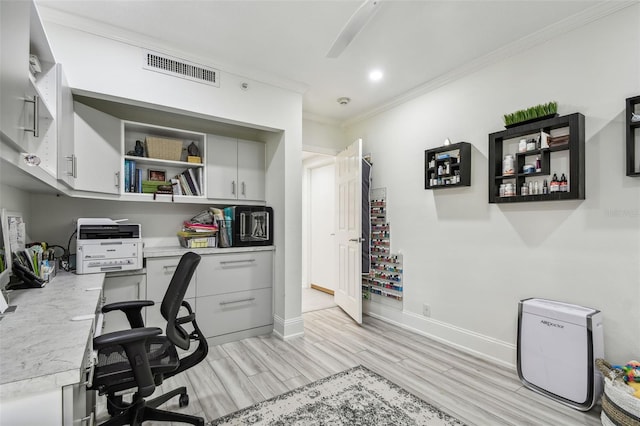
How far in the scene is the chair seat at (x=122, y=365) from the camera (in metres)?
1.41

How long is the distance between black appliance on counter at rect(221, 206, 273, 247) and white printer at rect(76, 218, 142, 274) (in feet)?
2.78

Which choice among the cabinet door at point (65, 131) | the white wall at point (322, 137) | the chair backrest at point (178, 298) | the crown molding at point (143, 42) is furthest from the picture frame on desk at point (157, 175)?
the white wall at point (322, 137)

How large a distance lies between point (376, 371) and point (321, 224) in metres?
3.09

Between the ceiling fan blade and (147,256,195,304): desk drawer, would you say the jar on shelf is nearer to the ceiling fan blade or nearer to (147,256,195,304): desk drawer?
the ceiling fan blade

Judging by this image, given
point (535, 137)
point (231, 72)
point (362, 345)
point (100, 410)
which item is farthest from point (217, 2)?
point (362, 345)

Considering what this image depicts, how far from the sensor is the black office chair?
1362 mm

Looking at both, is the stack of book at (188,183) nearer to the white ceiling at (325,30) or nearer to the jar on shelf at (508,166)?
the white ceiling at (325,30)

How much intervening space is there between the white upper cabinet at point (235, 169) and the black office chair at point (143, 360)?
1483mm

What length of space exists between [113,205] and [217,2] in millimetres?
2003

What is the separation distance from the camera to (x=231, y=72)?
9.17ft

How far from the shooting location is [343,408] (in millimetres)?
1962

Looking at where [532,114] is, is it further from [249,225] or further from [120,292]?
[120,292]

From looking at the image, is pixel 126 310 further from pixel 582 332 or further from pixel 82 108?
pixel 582 332

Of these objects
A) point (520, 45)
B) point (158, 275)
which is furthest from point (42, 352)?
point (520, 45)
